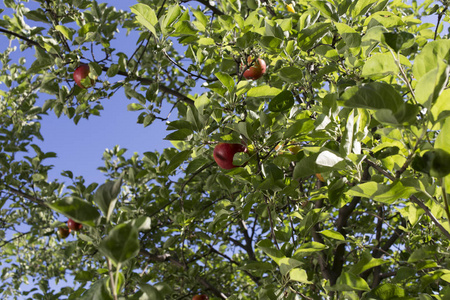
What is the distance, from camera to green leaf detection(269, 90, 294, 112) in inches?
42.0

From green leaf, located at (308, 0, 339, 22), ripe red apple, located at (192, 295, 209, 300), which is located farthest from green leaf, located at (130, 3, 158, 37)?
ripe red apple, located at (192, 295, 209, 300)

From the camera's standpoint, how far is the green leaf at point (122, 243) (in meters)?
0.54

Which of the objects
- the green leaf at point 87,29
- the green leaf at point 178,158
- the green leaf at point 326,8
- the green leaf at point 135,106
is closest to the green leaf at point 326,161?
the green leaf at point 178,158

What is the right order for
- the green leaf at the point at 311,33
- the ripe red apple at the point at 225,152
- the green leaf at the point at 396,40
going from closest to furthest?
the green leaf at the point at 396,40 → the green leaf at the point at 311,33 → the ripe red apple at the point at 225,152

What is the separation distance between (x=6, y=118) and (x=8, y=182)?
0.74 m

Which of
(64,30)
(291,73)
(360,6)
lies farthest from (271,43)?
(64,30)

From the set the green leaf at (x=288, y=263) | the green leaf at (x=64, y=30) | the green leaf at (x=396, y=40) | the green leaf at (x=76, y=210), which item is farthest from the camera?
the green leaf at (x=64, y=30)

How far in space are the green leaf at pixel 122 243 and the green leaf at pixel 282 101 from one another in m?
0.68

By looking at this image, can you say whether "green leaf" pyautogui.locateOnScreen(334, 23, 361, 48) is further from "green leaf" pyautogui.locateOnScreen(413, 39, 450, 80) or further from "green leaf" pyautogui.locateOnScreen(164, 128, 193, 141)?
"green leaf" pyautogui.locateOnScreen(164, 128, 193, 141)

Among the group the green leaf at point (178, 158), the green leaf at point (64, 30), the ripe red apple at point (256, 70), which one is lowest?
the green leaf at point (178, 158)

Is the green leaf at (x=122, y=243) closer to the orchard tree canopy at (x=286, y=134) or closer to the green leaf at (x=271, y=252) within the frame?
the orchard tree canopy at (x=286, y=134)

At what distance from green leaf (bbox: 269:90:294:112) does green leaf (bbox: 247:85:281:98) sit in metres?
0.08

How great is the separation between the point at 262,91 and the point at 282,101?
0.10m

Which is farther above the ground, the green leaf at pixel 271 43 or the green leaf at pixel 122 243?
the green leaf at pixel 271 43
